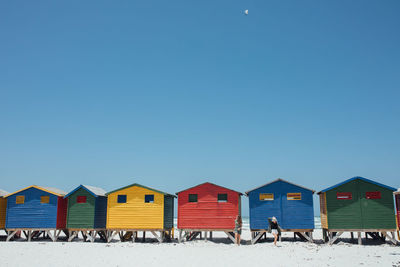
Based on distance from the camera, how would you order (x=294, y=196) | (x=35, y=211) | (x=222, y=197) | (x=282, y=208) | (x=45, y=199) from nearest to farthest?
(x=282, y=208), (x=294, y=196), (x=222, y=197), (x=35, y=211), (x=45, y=199)

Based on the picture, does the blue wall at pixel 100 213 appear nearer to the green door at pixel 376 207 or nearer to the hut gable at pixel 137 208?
the hut gable at pixel 137 208

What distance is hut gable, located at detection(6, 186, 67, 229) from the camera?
31219mm

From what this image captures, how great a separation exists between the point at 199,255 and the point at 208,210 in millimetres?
6471

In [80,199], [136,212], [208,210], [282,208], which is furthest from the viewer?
[80,199]

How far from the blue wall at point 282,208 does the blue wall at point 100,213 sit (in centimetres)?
1247

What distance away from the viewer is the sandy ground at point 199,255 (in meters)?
20.8

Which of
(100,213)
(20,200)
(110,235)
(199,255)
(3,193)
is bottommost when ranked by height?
(199,255)

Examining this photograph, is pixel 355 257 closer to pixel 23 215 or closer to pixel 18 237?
pixel 23 215

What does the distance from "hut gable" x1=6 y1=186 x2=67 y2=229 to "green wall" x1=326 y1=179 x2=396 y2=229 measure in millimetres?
21621

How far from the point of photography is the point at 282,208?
28750mm

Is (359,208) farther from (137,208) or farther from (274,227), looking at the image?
(137,208)

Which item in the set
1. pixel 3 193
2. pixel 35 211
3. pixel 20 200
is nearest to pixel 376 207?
pixel 35 211

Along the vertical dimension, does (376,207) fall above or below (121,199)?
below

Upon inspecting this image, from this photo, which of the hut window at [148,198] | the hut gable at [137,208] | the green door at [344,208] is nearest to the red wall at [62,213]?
the hut gable at [137,208]
